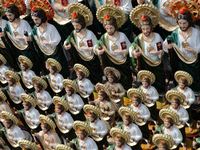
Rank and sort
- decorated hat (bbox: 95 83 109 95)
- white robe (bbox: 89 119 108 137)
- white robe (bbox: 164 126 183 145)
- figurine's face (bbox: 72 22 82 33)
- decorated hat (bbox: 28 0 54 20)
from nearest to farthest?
1. white robe (bbox: 164 126 183 145)
2. white robe (bbox: 89 119 108 137)
3. decorated hat (bbox: 95 83 109 95)
4. figurine's face (bbox: 72 22 82 33)
5. decorated hat (bbox: 28 0 54 20)

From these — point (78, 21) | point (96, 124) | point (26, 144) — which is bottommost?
point (26, 144)

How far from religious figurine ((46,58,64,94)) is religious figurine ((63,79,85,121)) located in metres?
0.73

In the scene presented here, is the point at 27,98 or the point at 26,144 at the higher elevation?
the point at 27,98

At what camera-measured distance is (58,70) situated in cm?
1814

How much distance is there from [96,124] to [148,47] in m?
3.01

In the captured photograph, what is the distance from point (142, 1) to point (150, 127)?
13.2ft

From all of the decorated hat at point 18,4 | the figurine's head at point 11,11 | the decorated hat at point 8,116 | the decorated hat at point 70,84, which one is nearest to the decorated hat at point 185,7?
the decorated hat at point 70,84

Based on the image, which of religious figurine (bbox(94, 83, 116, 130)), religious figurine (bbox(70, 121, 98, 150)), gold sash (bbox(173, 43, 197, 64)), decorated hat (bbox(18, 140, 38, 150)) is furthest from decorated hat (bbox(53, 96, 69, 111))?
gold sash (bbox(173, 43, 197, 64))

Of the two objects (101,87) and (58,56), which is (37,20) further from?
(101,87)

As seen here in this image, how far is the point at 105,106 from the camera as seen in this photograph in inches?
672

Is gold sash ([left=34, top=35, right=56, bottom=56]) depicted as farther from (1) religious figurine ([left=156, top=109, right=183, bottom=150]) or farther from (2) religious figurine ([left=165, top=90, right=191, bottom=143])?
(1) religious figurine ([left=156, top=109, right=183, bottom=150])

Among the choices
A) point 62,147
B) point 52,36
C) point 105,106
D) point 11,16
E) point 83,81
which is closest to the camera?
point 62,147

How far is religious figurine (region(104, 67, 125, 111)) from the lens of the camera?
17.4 metres

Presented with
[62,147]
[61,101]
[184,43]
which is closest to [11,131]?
[61,101]
